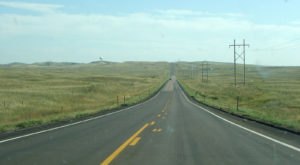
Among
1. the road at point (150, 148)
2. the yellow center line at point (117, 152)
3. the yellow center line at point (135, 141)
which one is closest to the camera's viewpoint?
the yellow center line at point (117, 152)

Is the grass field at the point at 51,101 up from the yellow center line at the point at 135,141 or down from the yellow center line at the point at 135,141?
down

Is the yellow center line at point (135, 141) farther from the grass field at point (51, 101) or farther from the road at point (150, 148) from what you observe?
Result: the grass field at point (51, 101)

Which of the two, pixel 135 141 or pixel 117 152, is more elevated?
pixel 117 152

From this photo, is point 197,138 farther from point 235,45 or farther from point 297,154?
point 235,45

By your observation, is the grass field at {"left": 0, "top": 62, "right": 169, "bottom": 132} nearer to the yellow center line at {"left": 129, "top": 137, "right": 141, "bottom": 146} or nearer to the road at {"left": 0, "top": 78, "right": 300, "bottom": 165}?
the road at {"left": 0, "top": 78, "right": 300, "bottom": 165}

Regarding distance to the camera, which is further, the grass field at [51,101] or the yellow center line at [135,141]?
the grass field at [51,101]

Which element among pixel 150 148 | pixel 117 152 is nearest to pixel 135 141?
pixel 150 148

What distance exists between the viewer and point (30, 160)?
10289 millimetres

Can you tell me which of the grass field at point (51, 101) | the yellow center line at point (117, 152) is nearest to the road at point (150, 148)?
the yellow center line at point (117, 152)

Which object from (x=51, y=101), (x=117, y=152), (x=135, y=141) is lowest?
(x=51, y=101)

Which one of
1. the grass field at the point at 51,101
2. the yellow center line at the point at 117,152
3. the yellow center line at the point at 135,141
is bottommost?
Answer: the grass field at the point at 51,101

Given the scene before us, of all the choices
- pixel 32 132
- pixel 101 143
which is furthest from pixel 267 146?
pixel 32 132

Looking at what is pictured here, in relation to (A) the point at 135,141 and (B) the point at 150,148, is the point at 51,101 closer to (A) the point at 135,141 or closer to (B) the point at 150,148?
(A) the point at 135,141

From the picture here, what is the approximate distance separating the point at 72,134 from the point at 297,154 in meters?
8.06
